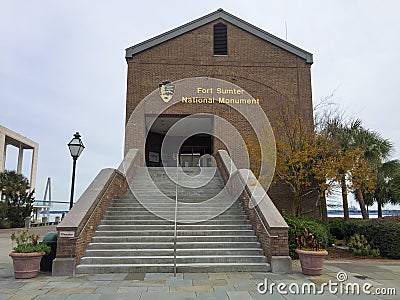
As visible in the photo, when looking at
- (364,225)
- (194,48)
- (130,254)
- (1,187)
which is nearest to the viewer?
(130,254)

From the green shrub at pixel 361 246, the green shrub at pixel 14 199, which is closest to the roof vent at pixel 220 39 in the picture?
the green shrub at pixel 361 246

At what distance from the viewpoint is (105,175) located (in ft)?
33.0

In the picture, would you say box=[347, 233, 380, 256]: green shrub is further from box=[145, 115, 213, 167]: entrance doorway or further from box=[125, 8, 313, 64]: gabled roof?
box=[125, 8, 313, 64]: gabled roof

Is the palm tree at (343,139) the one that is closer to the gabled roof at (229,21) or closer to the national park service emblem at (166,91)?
the gabled roof at (229,21)

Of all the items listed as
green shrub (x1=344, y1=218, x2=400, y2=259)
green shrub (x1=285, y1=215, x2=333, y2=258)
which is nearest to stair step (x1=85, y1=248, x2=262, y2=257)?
green shrub (x1=285, y1=215, x2=333, y2=258)

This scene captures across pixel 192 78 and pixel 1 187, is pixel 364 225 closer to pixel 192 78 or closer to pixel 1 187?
pixel 192 78

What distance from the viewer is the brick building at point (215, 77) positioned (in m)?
17.6

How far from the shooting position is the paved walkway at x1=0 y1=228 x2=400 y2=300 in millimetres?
5586

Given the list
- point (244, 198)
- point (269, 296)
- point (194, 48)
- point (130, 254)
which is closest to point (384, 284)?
point (269, 296)

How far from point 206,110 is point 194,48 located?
3619 mm

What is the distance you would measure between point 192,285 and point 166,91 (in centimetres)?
1288

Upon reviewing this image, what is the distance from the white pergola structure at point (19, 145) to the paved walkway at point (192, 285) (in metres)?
29.8

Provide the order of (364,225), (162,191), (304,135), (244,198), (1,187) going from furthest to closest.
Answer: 1. (1,187)
2. (304,135)
3. (162,191)
4. (364,225)
5. (244,198)

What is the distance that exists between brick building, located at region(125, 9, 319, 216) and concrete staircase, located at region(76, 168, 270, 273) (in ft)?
22.1
